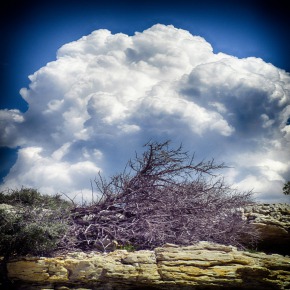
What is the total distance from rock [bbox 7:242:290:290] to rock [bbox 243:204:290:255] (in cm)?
383

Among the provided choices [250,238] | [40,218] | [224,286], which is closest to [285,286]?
[224,286]

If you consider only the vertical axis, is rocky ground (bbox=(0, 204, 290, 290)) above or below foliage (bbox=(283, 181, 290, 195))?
below

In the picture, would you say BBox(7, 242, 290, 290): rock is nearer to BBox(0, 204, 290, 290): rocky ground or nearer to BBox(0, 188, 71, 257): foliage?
BBox(0, 204, 290, 290): rocky ground

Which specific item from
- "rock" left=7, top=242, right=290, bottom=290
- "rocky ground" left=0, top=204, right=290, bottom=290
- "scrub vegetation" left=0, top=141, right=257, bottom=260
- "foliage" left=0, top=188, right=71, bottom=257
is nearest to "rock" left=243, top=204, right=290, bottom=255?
"scrub vegetation" left=0, top=141, right=257, bottom=260

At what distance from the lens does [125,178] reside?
919 centimetres

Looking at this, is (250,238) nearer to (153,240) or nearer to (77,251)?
(153,240)

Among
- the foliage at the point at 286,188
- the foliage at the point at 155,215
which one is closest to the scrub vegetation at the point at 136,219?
the foliage at the point at 155,215

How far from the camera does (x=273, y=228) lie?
1035cm

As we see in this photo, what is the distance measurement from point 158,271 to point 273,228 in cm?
560

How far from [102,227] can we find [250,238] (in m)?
4.77

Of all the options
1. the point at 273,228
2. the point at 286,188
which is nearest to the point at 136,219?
the point at 273,228

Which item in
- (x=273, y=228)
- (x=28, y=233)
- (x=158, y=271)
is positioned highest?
(x=273, y=228)

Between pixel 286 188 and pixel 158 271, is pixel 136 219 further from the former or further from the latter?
pixel 286 188

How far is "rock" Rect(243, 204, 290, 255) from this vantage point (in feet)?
34.0
